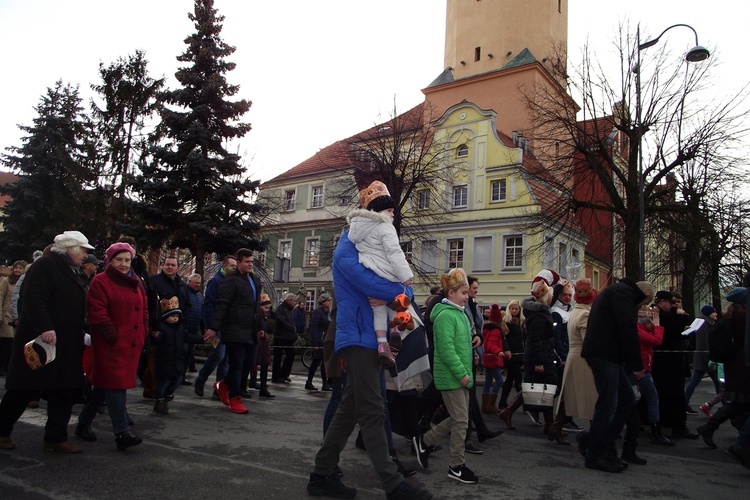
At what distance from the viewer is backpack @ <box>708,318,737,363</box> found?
693 cm

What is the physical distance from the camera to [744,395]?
22.1 ft

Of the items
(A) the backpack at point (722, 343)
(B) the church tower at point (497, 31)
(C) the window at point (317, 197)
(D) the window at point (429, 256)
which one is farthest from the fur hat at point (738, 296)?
(B) the church tower at point (497, 31)

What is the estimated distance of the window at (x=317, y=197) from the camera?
151ft

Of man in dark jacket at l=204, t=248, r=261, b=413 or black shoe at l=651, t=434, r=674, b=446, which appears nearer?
black shoe at l=651, t=434, r=674, b=446

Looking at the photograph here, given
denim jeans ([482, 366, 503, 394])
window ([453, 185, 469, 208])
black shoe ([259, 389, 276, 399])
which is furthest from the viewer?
window ([453, 185, 469, 208])

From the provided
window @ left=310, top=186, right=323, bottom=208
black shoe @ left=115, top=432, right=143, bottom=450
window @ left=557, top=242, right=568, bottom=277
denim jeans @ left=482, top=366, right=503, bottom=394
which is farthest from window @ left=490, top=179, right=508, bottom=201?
black shoe @ left=115, top=432, right=143, bottom=450

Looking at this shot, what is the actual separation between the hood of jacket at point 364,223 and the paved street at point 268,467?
1864mm

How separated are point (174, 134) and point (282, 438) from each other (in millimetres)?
20952

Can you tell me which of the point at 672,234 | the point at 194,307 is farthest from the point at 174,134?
the point at 672,234

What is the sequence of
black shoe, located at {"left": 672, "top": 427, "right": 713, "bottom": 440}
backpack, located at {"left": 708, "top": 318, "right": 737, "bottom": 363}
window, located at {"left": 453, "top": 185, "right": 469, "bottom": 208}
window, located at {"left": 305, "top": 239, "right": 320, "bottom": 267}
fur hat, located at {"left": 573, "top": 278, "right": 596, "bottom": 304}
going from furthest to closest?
window, located at {"left": 305, "top": 239, "right": 320, "bottom": 267}, window, located at {"left": 453, "top": 185, "right": 469, "bottom": 208}, black shoe, located at {"left": 672, "top": 427, "right": 713, "bottom": 440}, backpack, located at {"left": 708, "top": 318, "right": 737, "bottom": 363}, fur hat, located at {"left": 573, "top": 278, "right": 596, "bottom": 304}

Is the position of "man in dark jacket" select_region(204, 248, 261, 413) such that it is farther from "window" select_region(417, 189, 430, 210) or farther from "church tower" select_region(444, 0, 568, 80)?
"church tower" select_region(444, 0, 568, 80)

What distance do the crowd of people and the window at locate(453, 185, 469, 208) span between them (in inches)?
1144

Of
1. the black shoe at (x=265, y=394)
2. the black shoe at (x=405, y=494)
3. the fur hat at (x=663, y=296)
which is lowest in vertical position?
the black shoe at (x=265, y=394)

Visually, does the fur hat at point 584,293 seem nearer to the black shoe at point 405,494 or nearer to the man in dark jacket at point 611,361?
the man in dark jacket at point 611,361
